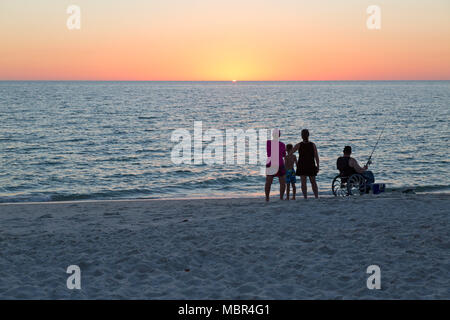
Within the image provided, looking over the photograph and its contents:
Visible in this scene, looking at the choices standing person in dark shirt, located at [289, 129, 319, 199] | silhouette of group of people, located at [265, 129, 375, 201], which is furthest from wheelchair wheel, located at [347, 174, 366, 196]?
standing person in dark shirt, located at [289, 129, 319, 199]

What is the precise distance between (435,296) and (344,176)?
22.9 feet

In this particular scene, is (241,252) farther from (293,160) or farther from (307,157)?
(293,160)

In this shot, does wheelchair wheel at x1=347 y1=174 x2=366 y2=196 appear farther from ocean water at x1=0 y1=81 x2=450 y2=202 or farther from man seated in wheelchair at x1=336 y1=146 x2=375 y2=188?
ocean water at x1=0 y1=81 x2=450 y2=202

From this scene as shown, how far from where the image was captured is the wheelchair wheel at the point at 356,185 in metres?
12.5

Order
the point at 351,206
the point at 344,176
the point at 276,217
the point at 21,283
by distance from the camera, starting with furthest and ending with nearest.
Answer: the point at 344,176
the point at 351,206
the point at 276,217
the point at 21,283

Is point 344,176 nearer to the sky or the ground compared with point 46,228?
nearer to the sky

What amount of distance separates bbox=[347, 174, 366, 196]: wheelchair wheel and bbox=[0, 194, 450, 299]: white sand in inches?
56.3

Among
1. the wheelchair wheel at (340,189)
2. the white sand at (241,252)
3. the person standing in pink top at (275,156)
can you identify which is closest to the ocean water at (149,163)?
the wheelchair wheel at (340,189)

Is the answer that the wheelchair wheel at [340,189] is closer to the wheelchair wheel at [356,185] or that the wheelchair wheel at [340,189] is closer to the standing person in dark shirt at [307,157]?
the wheelchair wheel at [356,185]

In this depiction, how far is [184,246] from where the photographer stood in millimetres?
7883

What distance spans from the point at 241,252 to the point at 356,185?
246 inches
